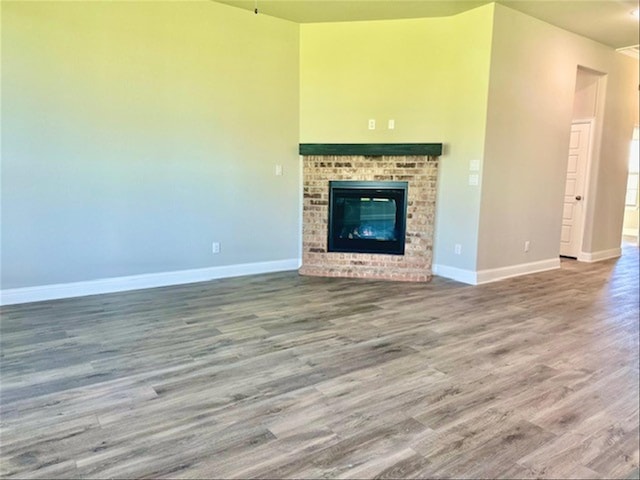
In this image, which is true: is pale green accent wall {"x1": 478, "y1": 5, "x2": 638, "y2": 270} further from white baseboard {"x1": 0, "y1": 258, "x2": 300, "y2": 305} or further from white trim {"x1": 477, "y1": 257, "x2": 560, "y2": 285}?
white baseboard {"x1": 0, "y1": 258, "x2": 300, "y2": 305}

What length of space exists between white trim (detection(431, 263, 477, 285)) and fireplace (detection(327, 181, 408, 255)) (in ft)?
1.56

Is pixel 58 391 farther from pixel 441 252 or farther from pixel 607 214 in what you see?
pixel 607 214

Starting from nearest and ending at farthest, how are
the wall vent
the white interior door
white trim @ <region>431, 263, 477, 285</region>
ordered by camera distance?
white trim @ <region>431, 263, 477, 285</region>
the wall vent
the white interior door

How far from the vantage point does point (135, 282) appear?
4.23 m

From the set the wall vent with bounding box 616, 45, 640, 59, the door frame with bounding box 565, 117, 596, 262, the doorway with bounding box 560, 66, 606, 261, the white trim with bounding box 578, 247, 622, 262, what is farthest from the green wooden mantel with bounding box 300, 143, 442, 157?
the wall vent with bounding box 616, 45, 640, 59

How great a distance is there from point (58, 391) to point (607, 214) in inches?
277

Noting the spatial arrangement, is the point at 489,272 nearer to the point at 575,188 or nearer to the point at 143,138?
the point at 575,188

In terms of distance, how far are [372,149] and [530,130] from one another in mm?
1839

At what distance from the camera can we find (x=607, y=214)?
20.6 feet

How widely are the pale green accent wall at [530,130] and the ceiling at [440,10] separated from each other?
8.0 inches

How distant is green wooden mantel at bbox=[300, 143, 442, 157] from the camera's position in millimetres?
4746

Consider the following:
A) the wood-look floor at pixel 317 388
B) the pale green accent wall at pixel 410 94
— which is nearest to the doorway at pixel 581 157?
the pale green accent wall at pixel 410 94

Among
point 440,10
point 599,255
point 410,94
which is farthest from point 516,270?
point 440,10

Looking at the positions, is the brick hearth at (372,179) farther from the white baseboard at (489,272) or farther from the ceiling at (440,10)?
the ceiling at (440,10)
